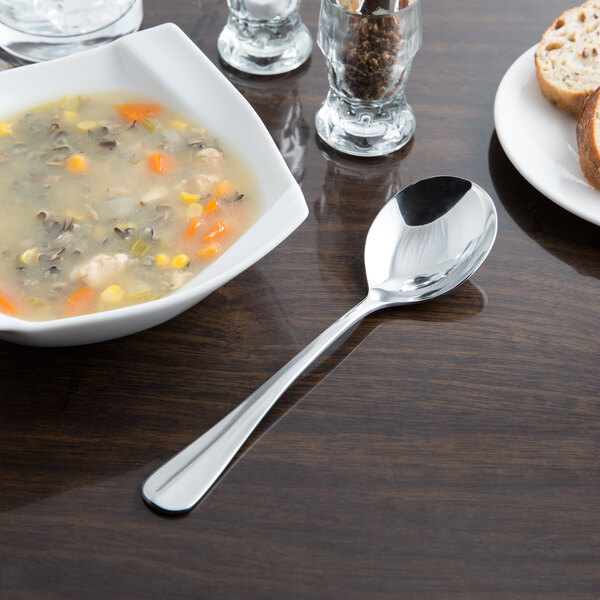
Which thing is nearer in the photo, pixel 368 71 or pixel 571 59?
pixel 368 71

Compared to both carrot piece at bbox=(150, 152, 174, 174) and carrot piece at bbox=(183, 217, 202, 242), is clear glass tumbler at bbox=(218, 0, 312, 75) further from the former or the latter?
carrot piece at bbox=(183, 217, 202, 242)

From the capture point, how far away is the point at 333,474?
1182mm

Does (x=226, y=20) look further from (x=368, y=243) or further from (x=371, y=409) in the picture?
(x=371, y=409)

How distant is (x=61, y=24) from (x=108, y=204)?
0.84 m

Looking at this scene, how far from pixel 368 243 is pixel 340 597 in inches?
27.6

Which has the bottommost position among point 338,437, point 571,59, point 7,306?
point 338,437

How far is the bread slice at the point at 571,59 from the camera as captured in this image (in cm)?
176

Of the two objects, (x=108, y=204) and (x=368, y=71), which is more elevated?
(x=368, y=71)

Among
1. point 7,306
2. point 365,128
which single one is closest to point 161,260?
point 7,306

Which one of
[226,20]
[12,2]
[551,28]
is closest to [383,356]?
[551,28]

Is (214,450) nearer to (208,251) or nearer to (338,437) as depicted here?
(338,437)

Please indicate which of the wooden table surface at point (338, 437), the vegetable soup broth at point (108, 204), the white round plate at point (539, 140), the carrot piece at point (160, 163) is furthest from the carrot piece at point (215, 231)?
the white round plate at point (539, 140)

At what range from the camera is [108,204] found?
4.84ft

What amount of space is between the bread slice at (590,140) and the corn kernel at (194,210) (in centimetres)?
83
